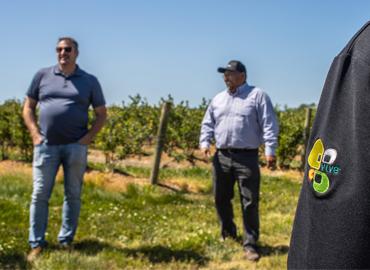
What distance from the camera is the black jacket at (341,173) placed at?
0.89 metres

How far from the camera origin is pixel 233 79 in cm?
552

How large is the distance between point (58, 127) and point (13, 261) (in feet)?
4.16

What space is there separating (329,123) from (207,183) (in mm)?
9748

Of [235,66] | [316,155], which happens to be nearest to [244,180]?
[235,66]

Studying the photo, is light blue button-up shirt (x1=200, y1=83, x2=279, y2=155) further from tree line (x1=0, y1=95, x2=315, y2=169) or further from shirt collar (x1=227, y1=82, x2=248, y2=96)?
tree line (x1=0, y1=95, x2=315, y2=169)

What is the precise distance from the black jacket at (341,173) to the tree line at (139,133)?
12.2 metres

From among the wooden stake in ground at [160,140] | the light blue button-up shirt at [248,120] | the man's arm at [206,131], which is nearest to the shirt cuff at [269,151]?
the light blue button-up shirt at [248,120]

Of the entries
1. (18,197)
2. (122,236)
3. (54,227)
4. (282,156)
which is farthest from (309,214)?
(282,156)

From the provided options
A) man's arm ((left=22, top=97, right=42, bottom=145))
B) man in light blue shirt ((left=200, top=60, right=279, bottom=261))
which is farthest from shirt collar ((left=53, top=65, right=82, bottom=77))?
man in light blue shirt ((left=200, top=60, right=279, bottom=261))

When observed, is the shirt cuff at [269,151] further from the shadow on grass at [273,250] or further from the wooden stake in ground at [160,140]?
the wooden stake in ground at [160,140]

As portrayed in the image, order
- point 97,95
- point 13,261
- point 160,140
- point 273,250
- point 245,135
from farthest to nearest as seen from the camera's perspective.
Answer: point 160,140
point 273,250
point 245,135
point 97,95
point 13,261

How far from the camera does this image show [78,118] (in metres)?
5.19

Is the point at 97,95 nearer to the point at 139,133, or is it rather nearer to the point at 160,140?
the point at 160,140

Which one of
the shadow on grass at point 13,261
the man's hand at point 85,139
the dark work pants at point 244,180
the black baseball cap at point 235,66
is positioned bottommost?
the shadow on grass at point 13,261
